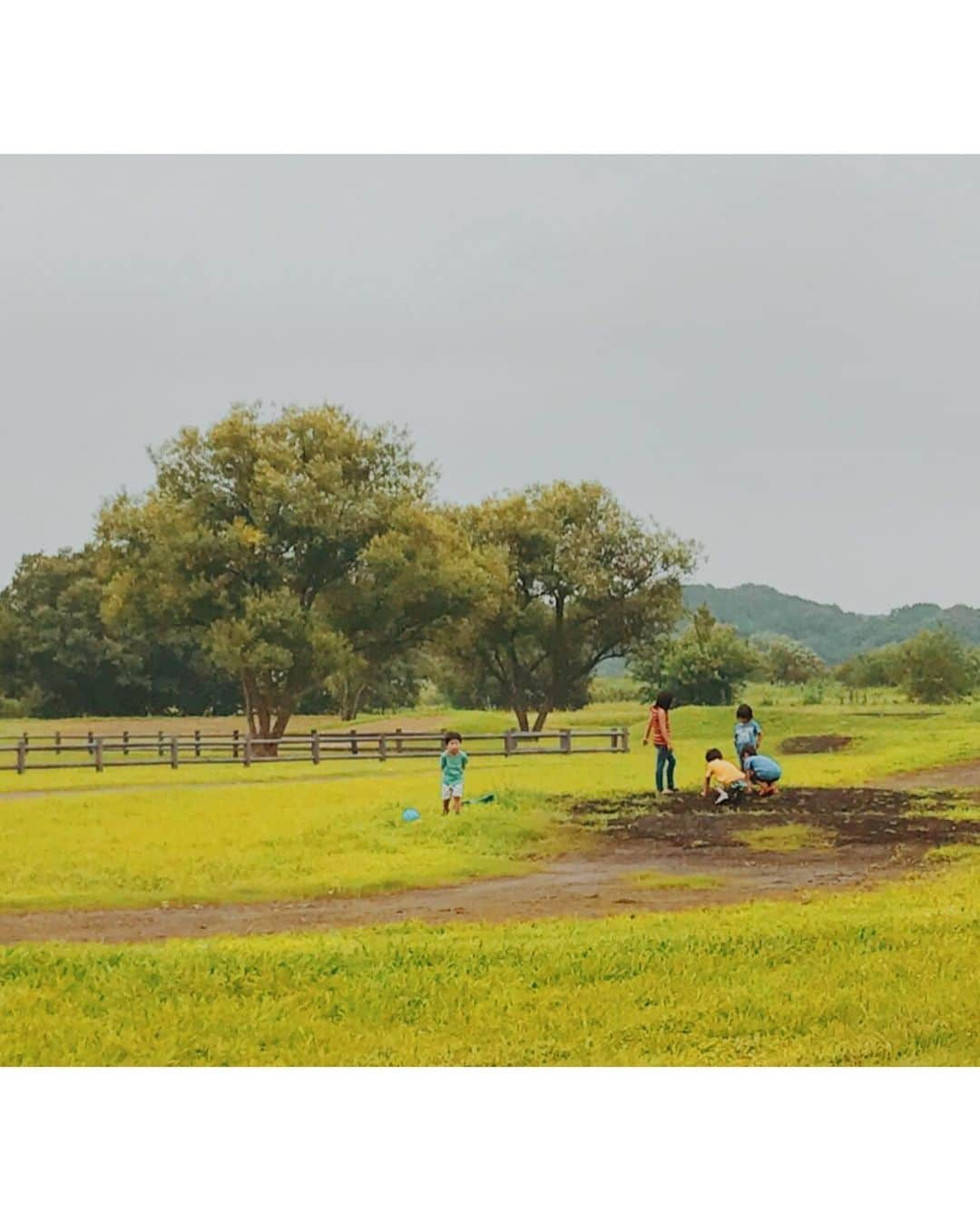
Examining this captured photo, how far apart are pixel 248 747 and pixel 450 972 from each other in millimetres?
2968

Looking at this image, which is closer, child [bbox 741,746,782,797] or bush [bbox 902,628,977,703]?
bush [bbox 902,628,977,703]

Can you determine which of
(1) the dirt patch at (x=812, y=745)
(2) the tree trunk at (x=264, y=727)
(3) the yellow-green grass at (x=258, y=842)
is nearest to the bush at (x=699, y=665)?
(1) the dirt patch at (x=812, y=745)

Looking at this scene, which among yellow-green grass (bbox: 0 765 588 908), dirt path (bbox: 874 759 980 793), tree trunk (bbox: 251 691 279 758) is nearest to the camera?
yellow-green grass (bbox: 0 765 588 908)

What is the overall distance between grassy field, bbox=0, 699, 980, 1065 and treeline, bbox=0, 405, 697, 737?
3.31 feet

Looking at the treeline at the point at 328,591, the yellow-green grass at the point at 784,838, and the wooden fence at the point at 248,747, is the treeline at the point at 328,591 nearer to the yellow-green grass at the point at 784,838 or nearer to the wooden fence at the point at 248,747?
the wooden fence at the point at 248,747

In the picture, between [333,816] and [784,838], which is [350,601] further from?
[784,838]

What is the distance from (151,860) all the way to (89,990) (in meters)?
1.22

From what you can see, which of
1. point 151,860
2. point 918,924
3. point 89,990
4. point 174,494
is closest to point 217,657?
point 174,494

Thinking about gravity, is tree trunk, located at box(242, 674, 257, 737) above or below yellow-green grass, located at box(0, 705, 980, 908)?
above

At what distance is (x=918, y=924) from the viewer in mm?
7309

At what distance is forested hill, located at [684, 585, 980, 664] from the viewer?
8602 mm

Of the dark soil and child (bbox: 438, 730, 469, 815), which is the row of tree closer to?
child (bbox: 438, 730, 469, 815)

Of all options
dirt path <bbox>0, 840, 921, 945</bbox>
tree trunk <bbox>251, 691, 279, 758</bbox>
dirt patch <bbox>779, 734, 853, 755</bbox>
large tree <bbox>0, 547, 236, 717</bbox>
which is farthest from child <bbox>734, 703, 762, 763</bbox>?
large tree <bbox>0, 547, 236, 717</bbox>

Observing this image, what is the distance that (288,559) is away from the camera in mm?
9289
